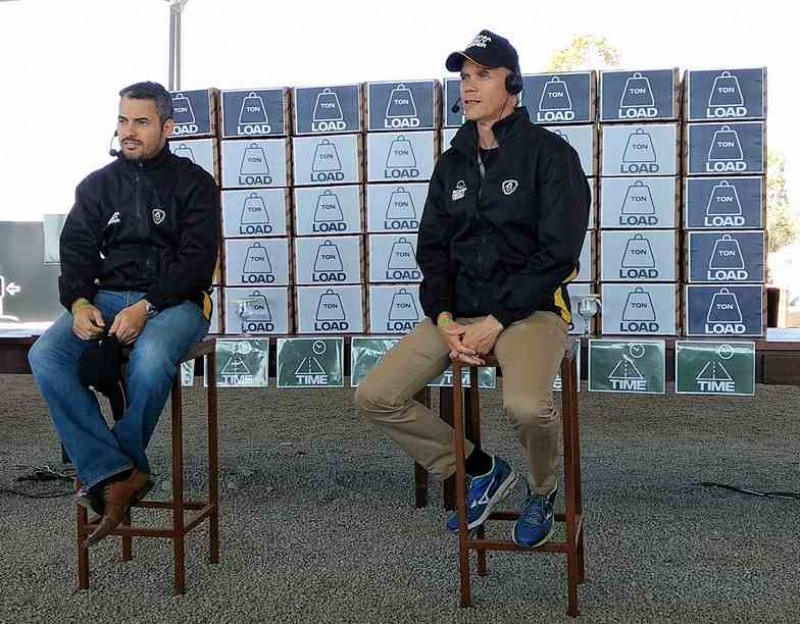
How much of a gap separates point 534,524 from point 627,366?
1182 millimetres

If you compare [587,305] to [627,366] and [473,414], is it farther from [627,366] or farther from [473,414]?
[473,414]

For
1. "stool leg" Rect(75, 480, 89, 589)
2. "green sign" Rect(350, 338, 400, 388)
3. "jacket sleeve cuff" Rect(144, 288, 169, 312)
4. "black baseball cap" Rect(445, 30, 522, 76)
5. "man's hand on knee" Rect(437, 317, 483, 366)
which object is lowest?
"stool leg" Rect(75, 480, 89, 589)

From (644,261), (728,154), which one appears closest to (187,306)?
(644,261)

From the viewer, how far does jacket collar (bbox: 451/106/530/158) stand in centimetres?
289

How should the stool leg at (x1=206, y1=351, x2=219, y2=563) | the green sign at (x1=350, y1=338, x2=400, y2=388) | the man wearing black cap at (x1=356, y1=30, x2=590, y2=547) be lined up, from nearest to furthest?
the man wearing black cap at (x1=356, y1=30, x2=590, y2=547), the stool leg at (x1=206, y1=351, x2=219, y2=563), the green sign at (x1=350, y1=338, x2=400, y2=388)

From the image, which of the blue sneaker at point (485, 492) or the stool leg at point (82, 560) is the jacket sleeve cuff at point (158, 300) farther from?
the blue sneaker at point (485, 492)

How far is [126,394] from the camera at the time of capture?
2838 millimetres

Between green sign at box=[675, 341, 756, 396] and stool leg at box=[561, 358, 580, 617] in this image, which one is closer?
stool leg at box=[561, 358, 580, 617]

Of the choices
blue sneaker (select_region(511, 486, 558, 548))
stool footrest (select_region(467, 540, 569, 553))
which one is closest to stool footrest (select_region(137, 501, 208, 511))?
stool footrest (select_region(467, 540, 569, 553))

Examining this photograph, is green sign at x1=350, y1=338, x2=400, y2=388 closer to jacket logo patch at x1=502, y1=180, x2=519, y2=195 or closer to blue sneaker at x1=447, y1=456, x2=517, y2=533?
blue sneaker at x1=447, y1=456, x2=517, y2=533

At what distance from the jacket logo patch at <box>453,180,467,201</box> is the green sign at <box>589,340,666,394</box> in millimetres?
1028

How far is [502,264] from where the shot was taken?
284cm

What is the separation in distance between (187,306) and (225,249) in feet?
3.54

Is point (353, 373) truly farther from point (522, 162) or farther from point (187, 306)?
point (522, 162)
